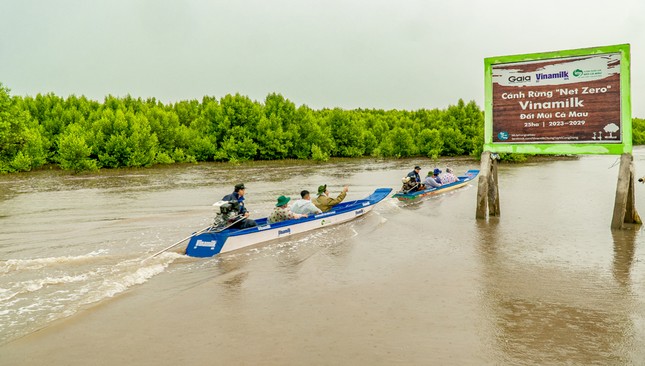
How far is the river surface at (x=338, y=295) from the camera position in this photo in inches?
249

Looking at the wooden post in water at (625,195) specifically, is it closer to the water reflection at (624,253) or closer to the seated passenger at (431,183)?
the water reflection at (624,253)

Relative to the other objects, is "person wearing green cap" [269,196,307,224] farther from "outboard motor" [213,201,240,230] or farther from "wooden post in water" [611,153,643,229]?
"wooden post in water" [611,153,643,229]

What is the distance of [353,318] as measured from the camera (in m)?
7.47

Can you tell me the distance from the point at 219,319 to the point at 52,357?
2.37 m

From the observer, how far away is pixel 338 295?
8.73 m

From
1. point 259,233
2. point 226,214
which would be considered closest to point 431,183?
point 259,233

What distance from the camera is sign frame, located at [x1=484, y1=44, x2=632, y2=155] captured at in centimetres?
1365

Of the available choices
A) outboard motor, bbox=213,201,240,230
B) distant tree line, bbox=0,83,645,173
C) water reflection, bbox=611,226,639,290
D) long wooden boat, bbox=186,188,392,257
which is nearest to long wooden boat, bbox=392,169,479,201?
long wooden boat, bbox=186,188,392,257

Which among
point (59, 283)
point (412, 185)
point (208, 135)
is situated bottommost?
point (59, 283)

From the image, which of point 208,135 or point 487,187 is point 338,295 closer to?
point 487,187

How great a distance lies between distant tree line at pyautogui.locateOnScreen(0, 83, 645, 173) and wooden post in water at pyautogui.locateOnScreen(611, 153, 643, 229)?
1848 inches

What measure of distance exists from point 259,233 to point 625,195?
35.3ft

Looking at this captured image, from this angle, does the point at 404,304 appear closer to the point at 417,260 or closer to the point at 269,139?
the point at 417,260

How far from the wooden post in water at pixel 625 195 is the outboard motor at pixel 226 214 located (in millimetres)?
11000
